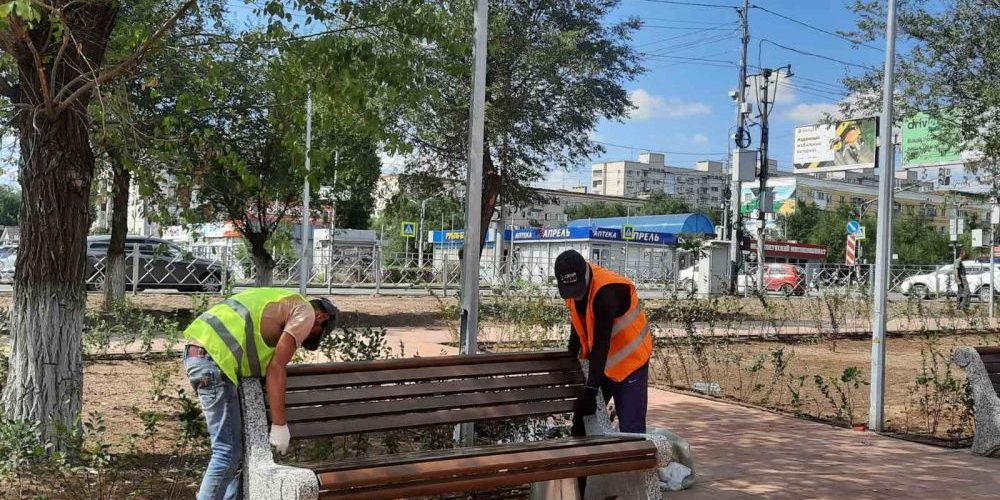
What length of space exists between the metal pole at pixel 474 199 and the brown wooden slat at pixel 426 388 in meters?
0.92

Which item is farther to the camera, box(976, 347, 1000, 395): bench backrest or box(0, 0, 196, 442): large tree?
box(976, 347, 1000, 395): bench backrest

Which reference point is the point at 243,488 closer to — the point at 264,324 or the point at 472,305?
the point at 264,324

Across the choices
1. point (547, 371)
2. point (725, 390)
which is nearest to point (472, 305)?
point (547, 371)

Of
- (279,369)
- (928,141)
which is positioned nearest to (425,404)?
(279,369)

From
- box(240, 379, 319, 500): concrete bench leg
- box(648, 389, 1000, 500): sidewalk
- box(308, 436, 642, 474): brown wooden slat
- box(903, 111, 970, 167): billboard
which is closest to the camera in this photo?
box(240, 379, 319, 500): concrete bench leg

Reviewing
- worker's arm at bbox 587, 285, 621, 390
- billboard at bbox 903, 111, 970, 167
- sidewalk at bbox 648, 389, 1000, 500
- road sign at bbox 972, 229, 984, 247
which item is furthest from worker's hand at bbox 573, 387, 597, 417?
road sign at bbox 972, 229, 984, 247

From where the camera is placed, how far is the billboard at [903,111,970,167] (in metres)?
14.5

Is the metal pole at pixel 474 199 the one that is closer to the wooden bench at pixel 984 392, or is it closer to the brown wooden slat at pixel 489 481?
the brown wooden slat at pixel 489 481

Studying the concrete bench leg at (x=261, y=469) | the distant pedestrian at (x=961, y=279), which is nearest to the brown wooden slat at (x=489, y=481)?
the concrete bench leg at (x=261, y=469)

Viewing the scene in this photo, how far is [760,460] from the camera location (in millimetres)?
6340

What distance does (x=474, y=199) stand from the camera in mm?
5617

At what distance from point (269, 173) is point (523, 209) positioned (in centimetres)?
804

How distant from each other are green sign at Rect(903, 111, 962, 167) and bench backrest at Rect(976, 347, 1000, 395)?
8031 millimetres

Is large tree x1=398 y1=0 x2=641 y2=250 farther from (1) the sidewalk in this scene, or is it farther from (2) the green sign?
(1) the sidewalk
